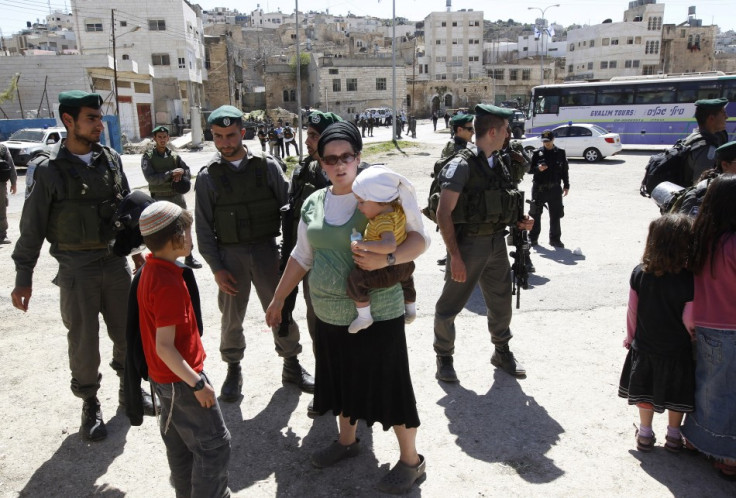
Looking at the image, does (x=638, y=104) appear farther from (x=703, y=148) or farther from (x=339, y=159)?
(x=339, y=159)

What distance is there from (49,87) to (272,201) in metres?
34.8

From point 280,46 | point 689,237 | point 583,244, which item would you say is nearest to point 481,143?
point 689,237

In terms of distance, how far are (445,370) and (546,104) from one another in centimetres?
2368

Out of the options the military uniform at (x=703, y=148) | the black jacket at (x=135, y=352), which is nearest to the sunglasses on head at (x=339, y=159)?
the black jacket at (x=135, y=352)

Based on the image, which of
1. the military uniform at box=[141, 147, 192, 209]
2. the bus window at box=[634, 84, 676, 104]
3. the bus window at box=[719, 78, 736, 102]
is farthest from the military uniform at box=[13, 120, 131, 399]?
the bus window at box=[719, 78, 736, 102]

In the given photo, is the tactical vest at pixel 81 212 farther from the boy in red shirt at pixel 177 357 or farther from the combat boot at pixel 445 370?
the combat boot at pixel 445 370

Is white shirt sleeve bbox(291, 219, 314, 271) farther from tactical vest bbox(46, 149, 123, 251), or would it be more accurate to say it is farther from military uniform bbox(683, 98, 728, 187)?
military uniform bbox(683, 98, 728, 187)

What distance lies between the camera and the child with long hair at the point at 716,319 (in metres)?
2.58

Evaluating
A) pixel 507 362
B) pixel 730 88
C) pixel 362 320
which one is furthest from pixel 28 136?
pixel 730 88

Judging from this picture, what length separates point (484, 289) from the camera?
405cm

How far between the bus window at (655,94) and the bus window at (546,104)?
130 inches

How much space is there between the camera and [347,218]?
2.58 metres

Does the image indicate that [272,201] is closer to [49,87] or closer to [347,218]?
[347,218]

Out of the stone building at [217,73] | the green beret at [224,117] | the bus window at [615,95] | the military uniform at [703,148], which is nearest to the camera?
the green beret at [224,117]
